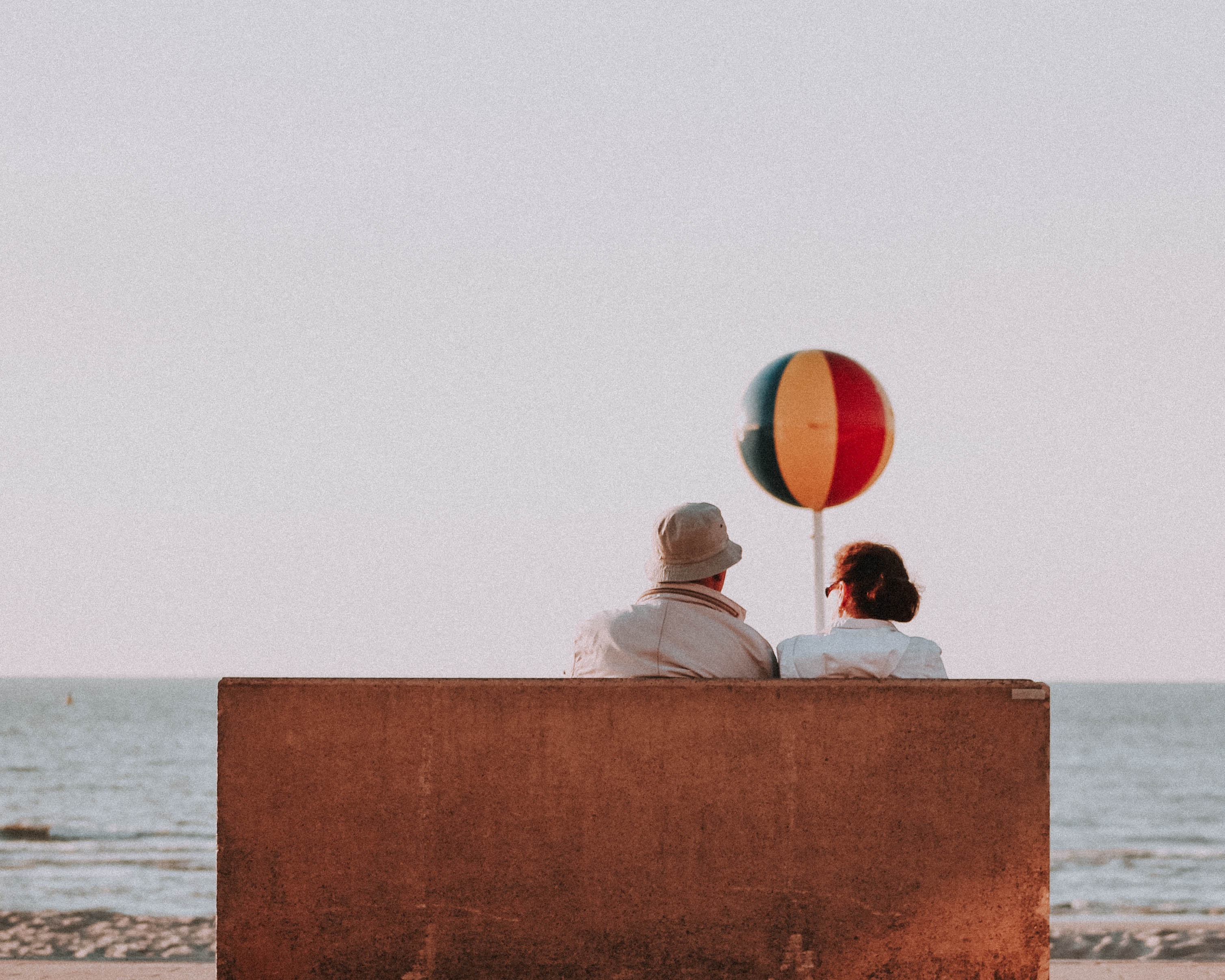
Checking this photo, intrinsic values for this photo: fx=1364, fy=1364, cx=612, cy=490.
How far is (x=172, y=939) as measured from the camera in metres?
9.39

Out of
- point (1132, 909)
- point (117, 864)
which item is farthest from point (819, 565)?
point (117, 864)

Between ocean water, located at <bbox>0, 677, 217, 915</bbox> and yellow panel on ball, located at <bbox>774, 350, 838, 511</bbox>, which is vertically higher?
yellow panel on ball, located at <bbox>774, 350, 838, 511</bbox>

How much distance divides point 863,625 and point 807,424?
1783mm

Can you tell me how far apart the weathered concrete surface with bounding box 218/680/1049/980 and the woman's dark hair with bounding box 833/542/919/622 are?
0.44 metres

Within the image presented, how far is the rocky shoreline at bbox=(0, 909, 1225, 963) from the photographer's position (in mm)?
8898

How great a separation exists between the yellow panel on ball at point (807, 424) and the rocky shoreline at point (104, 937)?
5.16 m

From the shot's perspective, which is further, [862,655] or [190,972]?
[190,972]

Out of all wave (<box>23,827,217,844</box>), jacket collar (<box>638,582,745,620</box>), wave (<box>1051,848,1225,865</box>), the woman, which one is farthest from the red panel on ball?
wave (<box>23,827,217,844</box>)

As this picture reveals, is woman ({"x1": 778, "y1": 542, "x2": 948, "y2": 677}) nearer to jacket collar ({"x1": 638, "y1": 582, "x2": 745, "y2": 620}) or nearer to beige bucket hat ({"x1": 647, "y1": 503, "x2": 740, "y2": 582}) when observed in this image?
jacket collar ({"x1": 638, "y1": 582, "x2": 745, "y2": 620})

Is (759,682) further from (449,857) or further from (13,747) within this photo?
(13,747)

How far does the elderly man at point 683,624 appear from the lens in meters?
3.56

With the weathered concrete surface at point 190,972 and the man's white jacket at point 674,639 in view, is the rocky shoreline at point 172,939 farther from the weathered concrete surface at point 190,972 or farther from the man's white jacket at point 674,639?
the man's white jacket at point 674,639

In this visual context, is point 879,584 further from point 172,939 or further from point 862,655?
point 172,939

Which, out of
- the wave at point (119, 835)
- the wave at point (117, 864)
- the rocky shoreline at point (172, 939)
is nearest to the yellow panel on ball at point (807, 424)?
the rocky shoreline at point (172, 939)
